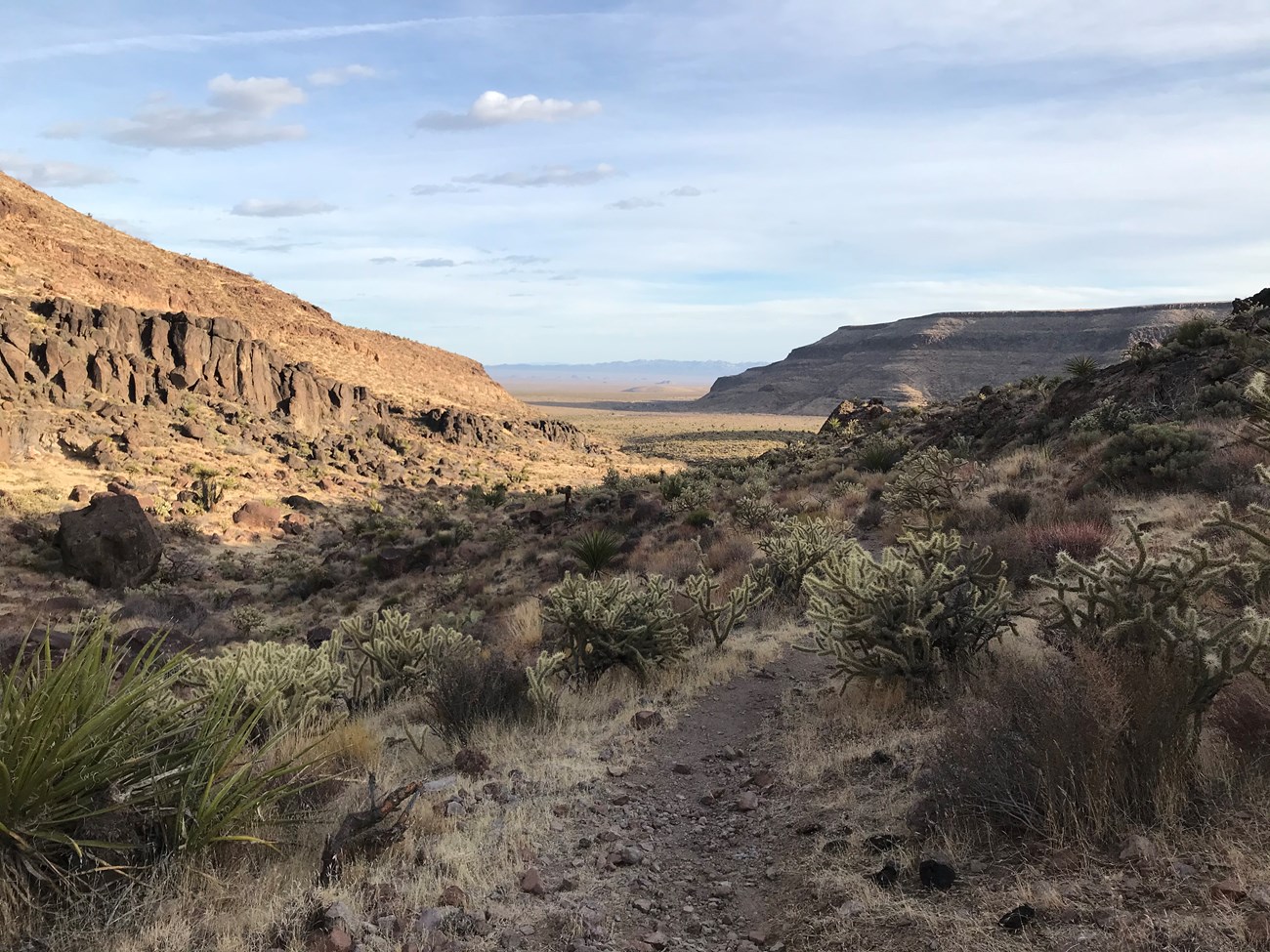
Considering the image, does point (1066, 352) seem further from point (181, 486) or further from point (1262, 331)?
point (181, 486)

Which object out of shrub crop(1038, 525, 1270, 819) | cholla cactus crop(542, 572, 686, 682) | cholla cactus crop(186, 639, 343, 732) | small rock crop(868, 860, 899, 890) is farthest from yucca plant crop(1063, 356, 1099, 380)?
small rock crop(868, 860, 899, 890)

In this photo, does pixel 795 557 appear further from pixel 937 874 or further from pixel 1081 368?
pixel 1081 368

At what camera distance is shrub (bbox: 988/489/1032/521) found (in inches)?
477

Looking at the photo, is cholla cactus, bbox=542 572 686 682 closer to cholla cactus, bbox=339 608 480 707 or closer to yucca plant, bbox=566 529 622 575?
cholla cactus, bbox=339 608 480 707

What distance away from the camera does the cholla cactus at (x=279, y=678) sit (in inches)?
269

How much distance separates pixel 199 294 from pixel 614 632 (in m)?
53.3

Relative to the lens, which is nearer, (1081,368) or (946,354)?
(1081,368)

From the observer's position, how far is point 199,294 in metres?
51.0

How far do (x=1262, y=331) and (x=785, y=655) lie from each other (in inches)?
701

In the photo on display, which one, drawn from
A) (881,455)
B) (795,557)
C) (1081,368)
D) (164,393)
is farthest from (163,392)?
(1081,368)

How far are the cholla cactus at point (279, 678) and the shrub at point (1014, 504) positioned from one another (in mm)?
9922

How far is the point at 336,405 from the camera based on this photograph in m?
44.5

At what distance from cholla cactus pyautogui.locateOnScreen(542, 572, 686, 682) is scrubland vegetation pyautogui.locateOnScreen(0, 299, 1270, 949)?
0.04 meters

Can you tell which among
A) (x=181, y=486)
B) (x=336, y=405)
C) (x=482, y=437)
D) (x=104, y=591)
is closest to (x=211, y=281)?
(x=336, y=405)
